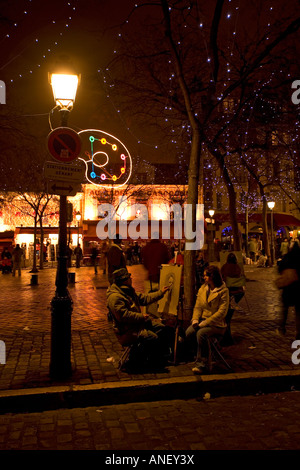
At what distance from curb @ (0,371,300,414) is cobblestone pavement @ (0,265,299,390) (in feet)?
0.68

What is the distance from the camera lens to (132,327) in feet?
18.1

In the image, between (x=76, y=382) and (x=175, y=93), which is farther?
(x=175, y=93)

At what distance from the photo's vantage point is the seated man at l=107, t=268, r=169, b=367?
17.8 ft

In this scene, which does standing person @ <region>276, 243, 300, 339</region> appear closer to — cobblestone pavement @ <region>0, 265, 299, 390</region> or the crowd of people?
the crowd of people

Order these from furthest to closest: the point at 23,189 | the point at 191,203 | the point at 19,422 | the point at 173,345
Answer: the point at 23,189, the point at 191,203, the point at 173,345, the point at 19,422

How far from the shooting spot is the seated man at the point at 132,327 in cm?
544

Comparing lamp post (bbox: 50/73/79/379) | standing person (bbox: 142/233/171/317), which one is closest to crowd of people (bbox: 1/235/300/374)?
lamp post (bbox: 50/73/79/379)

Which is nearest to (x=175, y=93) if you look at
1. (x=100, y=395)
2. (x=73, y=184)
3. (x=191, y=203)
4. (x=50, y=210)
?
(x=191, y=203)

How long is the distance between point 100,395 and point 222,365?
71.1 inches

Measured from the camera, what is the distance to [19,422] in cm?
432

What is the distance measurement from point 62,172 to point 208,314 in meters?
2.81

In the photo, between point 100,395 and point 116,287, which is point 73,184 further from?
point 100,395

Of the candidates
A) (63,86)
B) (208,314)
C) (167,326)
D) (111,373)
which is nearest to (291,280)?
(208,314)

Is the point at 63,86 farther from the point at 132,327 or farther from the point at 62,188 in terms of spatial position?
the point at 132,327
